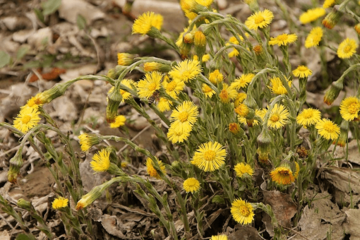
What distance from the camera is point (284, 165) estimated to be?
180cm

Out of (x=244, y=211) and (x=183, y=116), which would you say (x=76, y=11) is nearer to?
(x=183, y=116)

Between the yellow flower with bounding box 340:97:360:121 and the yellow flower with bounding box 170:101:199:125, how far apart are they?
2.48ft

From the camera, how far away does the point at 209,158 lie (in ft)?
6.01

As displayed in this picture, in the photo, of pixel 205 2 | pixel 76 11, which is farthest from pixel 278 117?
pixel 76 11

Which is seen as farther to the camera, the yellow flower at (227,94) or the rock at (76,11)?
the rock at (76,11)

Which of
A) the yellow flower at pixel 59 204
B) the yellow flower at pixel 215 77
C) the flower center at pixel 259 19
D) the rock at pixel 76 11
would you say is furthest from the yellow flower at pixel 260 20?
the rock at pixel 76 11

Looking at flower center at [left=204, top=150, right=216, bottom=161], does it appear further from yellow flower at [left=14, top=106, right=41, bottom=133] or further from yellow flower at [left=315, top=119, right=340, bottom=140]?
yellow flower at [left=14, top=106, right=41, bottom=133]

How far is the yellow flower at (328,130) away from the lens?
195cm

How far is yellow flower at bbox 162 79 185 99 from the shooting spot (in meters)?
1.89

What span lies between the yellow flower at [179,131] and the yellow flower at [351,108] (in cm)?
79

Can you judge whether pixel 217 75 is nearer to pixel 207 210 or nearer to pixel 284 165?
pixel 284 165

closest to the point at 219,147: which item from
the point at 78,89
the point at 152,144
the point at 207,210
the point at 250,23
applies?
the point at 207,210

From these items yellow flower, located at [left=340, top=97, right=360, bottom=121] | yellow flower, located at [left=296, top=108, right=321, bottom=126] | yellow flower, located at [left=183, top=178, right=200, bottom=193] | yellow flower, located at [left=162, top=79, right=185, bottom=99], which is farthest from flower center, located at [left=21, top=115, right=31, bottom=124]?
yellow flower, located at [left=340, top=97, right=360, bottom=121]

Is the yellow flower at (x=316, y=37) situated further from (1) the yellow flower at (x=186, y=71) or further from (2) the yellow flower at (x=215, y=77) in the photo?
(1) the yellow flower at (x=186, y=71)
